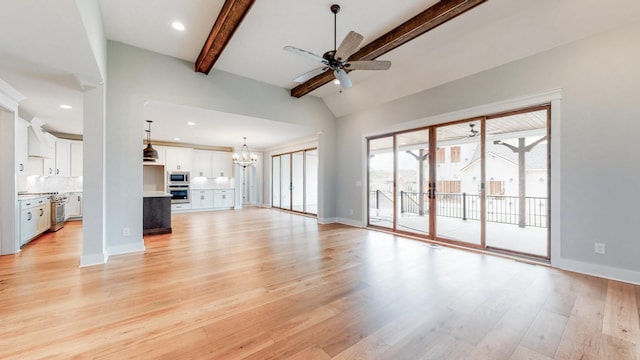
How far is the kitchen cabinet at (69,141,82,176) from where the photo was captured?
7.06 m

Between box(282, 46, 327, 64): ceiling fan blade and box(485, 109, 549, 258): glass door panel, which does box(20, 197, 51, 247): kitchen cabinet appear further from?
box(485, 109, 549, 258): glass door panel

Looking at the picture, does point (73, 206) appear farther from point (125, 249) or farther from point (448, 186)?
point (448, 186)

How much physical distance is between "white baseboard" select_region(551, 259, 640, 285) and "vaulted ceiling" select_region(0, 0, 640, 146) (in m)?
2.94

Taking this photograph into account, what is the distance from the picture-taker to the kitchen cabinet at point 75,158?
23.2 feet

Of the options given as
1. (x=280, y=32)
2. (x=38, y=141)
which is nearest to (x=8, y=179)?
(x=38, y=141)

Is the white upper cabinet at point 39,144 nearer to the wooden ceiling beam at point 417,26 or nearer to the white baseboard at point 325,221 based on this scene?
the white baseboard at point 325,221

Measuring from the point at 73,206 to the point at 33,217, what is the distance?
9.09 feet

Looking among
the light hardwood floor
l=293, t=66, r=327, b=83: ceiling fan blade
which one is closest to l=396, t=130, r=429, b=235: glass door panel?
the light hardwood floor

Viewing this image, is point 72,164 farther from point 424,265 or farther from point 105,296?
point 424,265

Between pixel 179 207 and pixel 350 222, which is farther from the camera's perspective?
pixel 179 207

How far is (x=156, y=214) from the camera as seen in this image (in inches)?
217

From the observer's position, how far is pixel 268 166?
10703 millimetres

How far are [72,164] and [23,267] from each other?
16.9 feet

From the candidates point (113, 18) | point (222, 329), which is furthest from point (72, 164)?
point (222, 329)
